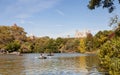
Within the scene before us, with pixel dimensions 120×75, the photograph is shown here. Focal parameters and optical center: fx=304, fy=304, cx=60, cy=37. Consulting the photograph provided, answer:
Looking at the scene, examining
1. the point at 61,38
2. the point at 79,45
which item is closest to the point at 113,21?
the point at 79,45

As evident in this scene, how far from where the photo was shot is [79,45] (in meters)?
162

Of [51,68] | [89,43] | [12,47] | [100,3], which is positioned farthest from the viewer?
[12,47]

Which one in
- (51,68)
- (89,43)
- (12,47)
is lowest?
(51,68)

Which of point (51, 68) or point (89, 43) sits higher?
point (89, 43)

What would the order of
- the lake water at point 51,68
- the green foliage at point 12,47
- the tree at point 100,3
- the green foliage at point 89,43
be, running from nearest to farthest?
the tree at point 100,3, the lake water at point 51,68, the green foliage at point 89,43, the green foliage at point 12,47

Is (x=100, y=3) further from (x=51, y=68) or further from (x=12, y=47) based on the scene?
(x=12, y=47)

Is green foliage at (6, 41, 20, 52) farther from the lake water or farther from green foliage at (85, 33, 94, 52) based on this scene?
the lake water

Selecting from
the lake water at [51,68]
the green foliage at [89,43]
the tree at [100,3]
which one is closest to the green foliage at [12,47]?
the green foliage at [89,43]

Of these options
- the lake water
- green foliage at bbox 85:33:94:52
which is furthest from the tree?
green foliage at bbox 85:33:94:52

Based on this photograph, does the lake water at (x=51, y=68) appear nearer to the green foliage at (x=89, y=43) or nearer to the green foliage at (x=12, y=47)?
the green foliage at (x=89, y=43)

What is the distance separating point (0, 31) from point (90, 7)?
16058 cm

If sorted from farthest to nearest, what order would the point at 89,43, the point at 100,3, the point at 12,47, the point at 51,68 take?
the point at 12,47 → the point at 89,43 → the point at 51,68 → the point at 100,3

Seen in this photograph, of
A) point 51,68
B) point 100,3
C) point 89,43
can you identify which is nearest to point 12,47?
point 89,43

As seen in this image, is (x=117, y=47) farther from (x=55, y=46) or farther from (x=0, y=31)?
(x=0, y=31)
